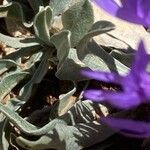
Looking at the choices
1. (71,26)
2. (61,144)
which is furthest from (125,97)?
(71,26)

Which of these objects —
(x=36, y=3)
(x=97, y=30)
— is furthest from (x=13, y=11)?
(x=97, y=30)

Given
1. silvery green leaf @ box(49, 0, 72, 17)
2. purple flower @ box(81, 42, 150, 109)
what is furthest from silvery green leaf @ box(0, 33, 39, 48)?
purple flower @ box(81, 42, 150, 109)

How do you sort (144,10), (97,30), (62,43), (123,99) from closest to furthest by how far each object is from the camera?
(123,99) < (144,10) < (97,30) < (62,43)

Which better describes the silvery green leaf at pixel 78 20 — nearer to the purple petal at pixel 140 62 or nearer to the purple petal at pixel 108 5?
the purple petal at pixel 108 5

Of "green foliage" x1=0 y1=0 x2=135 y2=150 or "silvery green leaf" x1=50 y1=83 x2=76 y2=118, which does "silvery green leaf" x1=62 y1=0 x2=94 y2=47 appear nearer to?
"green foliage" x1=0 y1=0 x2=135 y2=150

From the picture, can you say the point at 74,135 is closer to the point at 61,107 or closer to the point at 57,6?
the point at 61,107

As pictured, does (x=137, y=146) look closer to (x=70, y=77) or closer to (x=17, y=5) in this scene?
(x=70, y=77)
